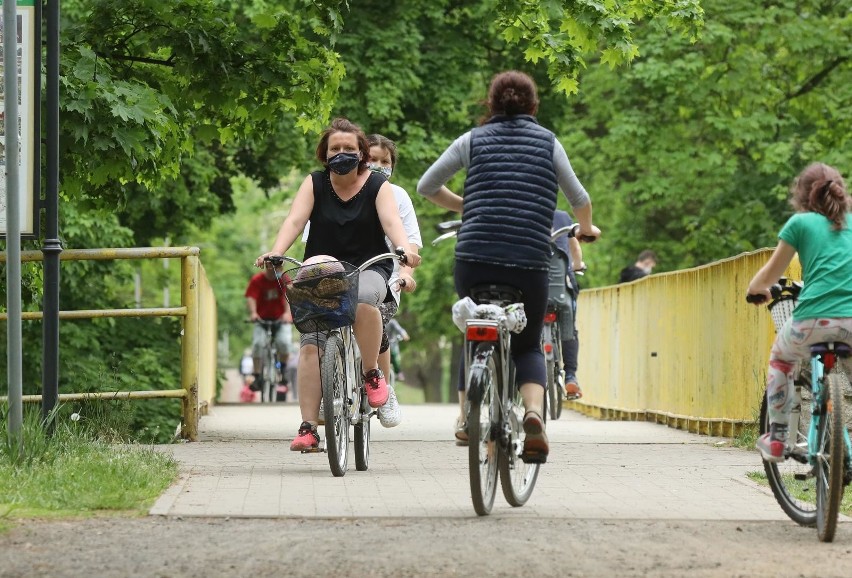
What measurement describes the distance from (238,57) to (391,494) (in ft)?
17.1

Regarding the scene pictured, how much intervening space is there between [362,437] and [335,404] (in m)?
0.51

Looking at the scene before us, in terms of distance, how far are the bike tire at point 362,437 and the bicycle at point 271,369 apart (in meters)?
14.2

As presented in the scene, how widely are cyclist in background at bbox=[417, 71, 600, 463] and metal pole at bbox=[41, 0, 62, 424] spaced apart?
2.64 meters

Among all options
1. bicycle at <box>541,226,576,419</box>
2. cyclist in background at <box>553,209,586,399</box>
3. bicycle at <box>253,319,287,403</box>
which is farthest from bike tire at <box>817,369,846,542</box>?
bicycle at <box>253,319,287,403</box>

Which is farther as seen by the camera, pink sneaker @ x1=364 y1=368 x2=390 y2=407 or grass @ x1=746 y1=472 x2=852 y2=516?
pink sneaker @ x1=364 y1=368 x2=390 y2=407

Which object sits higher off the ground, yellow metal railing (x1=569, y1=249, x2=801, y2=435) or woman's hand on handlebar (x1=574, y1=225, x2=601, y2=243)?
woman's hand on handlebar (x1=574, y1=225, x2=601, y2=243)

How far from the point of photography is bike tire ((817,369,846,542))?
6293 millimetres

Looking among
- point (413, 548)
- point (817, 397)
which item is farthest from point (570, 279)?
point (413, 548)

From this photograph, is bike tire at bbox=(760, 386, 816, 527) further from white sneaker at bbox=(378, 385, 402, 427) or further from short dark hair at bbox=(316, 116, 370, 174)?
short dark hair at bbox=(316, 116, 370, 174)

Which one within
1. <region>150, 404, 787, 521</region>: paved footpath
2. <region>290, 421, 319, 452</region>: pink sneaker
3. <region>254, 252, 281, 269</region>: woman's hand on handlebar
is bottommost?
<region>150, 404, 787, 521</region>: paved footpath

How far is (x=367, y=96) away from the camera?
23.5 meters

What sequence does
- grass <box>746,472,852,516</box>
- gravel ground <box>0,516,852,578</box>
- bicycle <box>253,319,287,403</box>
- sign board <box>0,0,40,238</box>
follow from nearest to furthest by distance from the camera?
gravel ground <box>0,516,852,578</box> → grass <box>746,472,852,516</box> → sign board <box>0,0,40,238</box> → bicycle <box>253,319,287,403</box>

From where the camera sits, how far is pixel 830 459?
20.7ft

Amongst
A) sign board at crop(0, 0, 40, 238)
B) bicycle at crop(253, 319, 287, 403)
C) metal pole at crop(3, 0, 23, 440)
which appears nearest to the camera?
metal pole at crop(3, 0, 23, 440)
